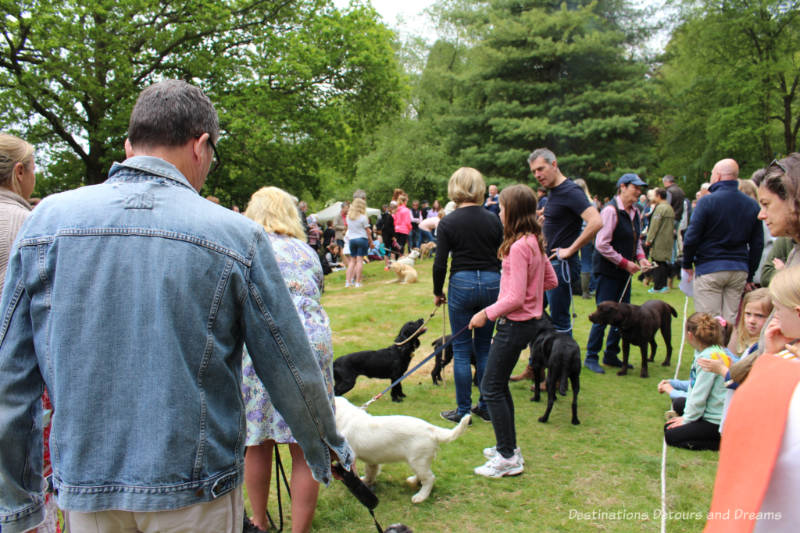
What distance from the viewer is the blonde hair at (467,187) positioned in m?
4.24

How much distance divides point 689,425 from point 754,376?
3.31 metres

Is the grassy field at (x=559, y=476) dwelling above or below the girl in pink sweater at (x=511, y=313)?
below

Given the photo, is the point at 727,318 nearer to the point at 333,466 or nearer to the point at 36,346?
the point at 333,466

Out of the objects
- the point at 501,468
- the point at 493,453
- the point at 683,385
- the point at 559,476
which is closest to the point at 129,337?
the point at 501,468

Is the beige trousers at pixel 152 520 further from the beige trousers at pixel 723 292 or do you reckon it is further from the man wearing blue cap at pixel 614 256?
the man wearing blue cap at pixel 614 256

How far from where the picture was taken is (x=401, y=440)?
11.0 ft

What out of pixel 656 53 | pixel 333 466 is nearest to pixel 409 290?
pixel 333 466

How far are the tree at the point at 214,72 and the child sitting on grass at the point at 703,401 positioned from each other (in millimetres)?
15074

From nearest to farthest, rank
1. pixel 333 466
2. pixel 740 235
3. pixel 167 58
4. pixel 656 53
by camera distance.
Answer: pixel 333 466, pixel 740 235, pixel 167 58, pixel 656 53

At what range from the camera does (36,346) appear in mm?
1347

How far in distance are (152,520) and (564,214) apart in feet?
14.9

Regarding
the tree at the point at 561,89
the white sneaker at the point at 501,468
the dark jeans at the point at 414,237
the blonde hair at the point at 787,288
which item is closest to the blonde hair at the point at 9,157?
the blonde hair at the point at 787,288

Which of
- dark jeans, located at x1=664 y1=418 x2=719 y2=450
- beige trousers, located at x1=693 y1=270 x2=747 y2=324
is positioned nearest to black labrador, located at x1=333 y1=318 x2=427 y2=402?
dark jeans, located at x1=664 y1=418 x2=719 y2=450

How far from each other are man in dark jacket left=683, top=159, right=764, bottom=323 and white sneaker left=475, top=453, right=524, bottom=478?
105 inches
